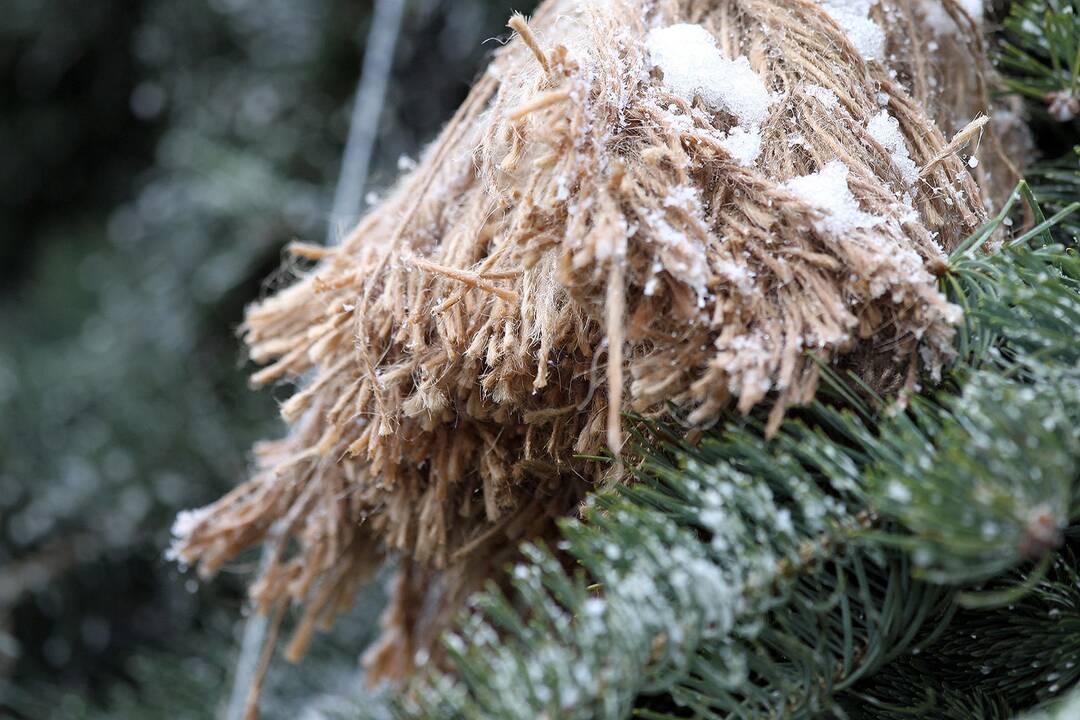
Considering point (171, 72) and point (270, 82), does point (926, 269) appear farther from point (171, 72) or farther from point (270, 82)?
point (171, 72)

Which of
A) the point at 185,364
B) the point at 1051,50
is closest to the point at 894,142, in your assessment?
the point at 1051,50

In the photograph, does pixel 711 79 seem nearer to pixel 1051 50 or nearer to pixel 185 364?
pixel 1051 50

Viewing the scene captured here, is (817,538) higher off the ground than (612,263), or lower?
lower

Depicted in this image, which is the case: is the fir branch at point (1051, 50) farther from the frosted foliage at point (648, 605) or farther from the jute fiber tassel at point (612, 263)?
the frosted foliage at point (648, 605)

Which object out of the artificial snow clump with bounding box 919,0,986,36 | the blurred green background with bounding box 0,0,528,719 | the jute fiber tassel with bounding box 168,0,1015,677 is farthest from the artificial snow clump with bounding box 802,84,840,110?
the blurred green background with bounding box 0,0,528,719

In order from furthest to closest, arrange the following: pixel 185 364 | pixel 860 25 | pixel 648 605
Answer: pixel 185 364, pixel 860 25, pixel 648 605

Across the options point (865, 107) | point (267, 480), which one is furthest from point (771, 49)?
point (267, 480)
